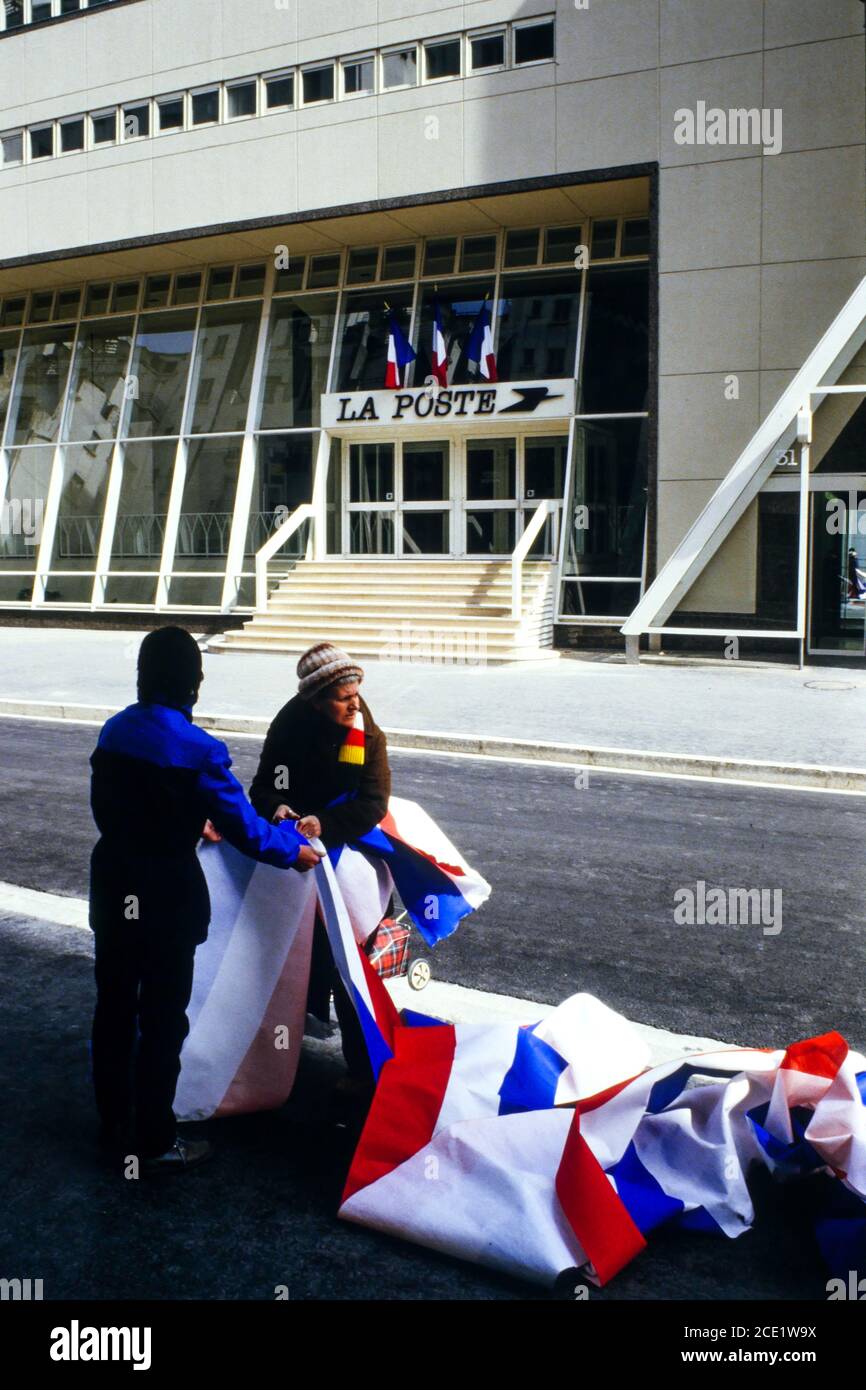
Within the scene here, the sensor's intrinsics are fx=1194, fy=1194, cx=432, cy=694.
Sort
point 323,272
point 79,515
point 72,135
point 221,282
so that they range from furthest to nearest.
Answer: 1. point 79,515
2. point 221,282
3. point 72,135
4. point 323,272

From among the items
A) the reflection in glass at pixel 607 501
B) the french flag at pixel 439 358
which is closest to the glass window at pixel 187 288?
the french flag at pixel 439 358

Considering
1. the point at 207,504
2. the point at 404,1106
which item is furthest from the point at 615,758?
the point at 207,504

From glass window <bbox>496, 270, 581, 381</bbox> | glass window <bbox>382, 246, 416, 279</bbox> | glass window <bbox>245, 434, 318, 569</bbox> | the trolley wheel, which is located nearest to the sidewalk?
glass window <bbox>245, 434, 318, 569</bbox>

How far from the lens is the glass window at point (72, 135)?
24.5 m

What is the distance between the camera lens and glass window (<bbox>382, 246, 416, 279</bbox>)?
2316 cm

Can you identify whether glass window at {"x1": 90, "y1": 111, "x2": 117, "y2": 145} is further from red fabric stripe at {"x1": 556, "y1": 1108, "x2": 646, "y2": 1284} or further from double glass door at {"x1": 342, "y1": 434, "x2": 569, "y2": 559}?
red fabric stripe at {"x1": 556, "y1": 1108, "x2": 646, "y2": 1284}

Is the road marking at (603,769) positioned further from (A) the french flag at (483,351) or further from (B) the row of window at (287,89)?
(B) the row of window at (287,89)

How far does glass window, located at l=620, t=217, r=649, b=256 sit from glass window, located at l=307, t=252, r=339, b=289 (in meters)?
5.92

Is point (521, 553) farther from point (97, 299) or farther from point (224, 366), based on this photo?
point (97, 299)

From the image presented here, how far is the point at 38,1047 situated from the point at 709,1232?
2.62 meters

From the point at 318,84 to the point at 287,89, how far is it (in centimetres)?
67

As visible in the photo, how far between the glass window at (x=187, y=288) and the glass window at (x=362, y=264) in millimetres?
3657

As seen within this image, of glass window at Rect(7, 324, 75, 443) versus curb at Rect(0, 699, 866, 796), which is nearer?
curb at Rect(0, 699, 866, 796)

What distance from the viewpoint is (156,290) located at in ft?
84.9
